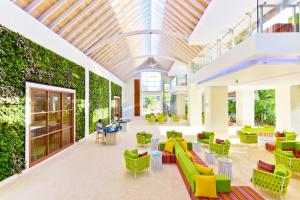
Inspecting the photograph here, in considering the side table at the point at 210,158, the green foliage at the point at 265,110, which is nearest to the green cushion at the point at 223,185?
the side table at the point at 210,158

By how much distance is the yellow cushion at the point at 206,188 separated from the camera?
15.5 ft

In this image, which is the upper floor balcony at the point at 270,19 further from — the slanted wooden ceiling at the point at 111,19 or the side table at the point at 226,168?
the side table at the point at 226,168

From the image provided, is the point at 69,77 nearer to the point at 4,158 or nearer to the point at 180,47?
the point at 4,158

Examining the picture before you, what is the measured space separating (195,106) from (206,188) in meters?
15.1

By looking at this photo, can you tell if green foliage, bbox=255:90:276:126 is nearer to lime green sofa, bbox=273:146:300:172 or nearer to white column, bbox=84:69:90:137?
Result: lime green sofa, bbox=273:146:300:172

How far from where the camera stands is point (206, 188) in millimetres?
4719

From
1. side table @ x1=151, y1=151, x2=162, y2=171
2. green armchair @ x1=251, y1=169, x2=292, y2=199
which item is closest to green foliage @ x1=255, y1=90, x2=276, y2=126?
side table @ x1=151, y1=151, x2=162, y2=171

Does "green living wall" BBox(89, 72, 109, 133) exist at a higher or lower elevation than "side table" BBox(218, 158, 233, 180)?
higher

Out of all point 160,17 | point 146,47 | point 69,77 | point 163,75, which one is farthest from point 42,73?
point 163,75

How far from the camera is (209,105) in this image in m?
13.9

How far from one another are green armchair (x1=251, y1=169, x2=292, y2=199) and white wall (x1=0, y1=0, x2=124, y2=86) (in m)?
8.26

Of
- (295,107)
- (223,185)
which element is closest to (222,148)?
(223,185)

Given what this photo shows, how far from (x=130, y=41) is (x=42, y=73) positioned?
10206 mm

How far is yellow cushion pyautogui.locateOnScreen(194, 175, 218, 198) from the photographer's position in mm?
4719
